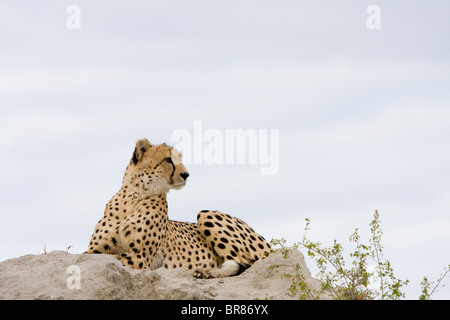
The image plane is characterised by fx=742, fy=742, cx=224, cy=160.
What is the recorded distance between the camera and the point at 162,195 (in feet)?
28.5

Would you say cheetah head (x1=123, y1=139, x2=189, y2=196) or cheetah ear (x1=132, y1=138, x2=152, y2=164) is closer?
cheetah head (x1=123, y1=139, x2=189, y2=196)

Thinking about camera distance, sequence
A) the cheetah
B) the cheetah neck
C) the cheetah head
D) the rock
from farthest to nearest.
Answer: the cheetah neck → the cheetah head → the cheetah → the rock

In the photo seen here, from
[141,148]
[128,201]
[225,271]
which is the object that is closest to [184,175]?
[141,148]

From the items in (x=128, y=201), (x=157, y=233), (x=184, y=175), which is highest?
(x=184, y=175)

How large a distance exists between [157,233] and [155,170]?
28.3 inches

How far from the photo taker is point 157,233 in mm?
8453

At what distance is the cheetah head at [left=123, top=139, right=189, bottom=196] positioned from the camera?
8430 mm

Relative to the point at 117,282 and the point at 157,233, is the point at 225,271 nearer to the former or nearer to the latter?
the point at 157,233

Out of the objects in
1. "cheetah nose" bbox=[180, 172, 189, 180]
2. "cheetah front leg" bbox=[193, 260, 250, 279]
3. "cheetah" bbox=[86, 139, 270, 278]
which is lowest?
"cheetah front leg" bbox=[193, 260, 250, 279]

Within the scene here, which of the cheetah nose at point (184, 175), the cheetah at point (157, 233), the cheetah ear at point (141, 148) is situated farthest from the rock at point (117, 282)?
the cheetah ear at point (141, 148)

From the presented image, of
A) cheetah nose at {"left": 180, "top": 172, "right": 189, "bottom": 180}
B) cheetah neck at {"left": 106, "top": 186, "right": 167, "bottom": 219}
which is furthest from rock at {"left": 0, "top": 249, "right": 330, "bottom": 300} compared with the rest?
cheetah nose at {"left": 180, "top": 172, "right": 189, "bottom": 180}

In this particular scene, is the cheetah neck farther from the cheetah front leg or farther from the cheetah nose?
the cheetah front leg

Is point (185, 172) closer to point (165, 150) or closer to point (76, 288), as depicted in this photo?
point (165, 150)
